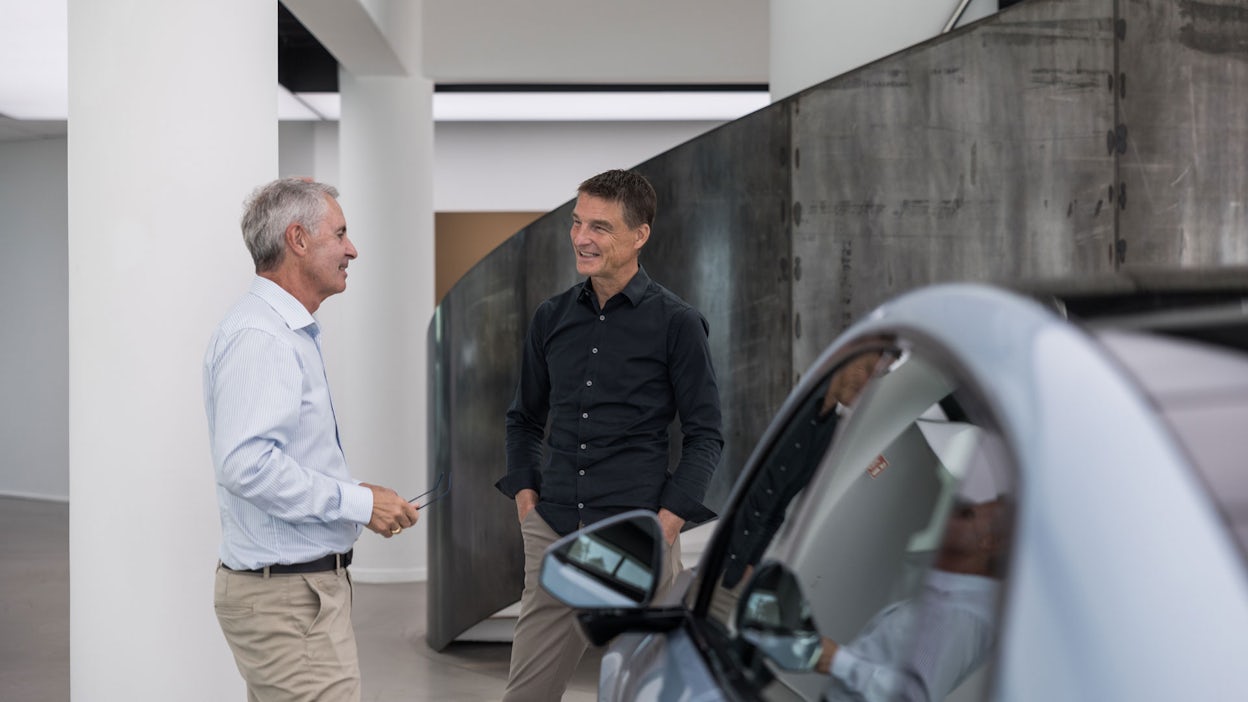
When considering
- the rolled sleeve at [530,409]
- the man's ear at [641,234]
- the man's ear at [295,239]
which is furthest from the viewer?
the rolled sleeve at [530,409]

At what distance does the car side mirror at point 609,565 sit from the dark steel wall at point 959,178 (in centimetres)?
278

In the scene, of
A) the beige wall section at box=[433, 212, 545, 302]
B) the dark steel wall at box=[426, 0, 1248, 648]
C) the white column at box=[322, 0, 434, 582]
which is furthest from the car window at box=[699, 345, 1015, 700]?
the beige wall section at box=[433, 212, 545, 302]

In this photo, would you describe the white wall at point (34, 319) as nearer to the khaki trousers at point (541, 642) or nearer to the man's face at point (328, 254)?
the khaki trousers at point (541, 642)

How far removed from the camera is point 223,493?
2.48 m

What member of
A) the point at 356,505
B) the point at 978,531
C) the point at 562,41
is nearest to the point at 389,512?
the point at 356,505

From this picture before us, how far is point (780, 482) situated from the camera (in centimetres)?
157

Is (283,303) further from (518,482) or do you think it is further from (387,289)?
(387,289)

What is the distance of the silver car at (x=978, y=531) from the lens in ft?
2.34

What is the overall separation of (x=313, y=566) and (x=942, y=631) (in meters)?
1.60

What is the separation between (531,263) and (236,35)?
185 cm

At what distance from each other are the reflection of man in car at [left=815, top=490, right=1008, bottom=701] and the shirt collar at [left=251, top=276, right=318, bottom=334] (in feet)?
4.67

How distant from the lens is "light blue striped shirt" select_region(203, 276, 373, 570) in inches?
90.7

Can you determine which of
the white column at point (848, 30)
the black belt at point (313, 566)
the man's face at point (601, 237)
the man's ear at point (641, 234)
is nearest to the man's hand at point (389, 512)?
the black belt at point (313, 566)

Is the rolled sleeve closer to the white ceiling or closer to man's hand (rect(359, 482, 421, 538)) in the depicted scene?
man's hand (rect(359, 482, 421, 538))
